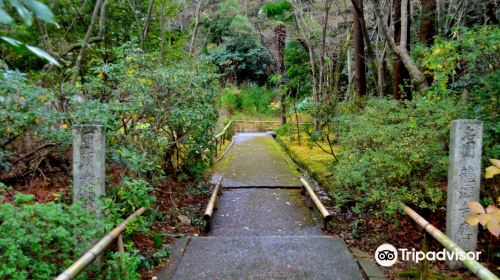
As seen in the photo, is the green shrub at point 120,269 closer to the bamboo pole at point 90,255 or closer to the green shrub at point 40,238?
the bamboo pole at point 90,255

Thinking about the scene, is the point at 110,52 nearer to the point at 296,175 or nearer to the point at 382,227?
the point at 296,175

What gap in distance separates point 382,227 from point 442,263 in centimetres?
139

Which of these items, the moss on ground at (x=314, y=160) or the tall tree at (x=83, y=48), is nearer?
the tall tree at (x=83, y=48)

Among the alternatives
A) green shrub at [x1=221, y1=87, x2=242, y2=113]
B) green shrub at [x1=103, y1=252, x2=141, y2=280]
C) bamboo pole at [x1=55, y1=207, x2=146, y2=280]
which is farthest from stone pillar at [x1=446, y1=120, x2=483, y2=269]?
green shrub at [x1=221, y1=87, x2=242, y2=113]

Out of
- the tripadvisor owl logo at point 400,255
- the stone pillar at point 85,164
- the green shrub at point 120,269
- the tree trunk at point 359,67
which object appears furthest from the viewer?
the tree trunk at point 359,67

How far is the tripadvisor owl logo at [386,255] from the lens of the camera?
3.96m

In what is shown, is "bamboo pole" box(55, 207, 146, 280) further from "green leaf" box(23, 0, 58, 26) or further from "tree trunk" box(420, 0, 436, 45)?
"tree trunk" box(420, 0, 436, 45)

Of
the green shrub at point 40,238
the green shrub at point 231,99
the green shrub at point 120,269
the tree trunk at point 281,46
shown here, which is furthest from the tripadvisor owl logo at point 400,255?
the green shrub at point 231,99

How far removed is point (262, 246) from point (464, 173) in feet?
7.78

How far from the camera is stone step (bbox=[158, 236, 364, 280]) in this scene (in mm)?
3660

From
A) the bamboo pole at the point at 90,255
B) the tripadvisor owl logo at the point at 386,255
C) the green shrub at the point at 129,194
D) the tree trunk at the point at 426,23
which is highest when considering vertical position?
the tree trunk at the point at 426,23

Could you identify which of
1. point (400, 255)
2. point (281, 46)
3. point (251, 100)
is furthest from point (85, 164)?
point (251, 100)

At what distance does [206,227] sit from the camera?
214 inches

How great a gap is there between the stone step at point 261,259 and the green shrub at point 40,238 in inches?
43.6
